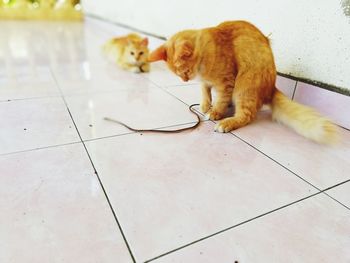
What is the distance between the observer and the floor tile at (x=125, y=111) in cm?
93

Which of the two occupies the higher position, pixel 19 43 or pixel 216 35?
pixel 216 35

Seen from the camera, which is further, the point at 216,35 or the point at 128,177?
the point at 216,35

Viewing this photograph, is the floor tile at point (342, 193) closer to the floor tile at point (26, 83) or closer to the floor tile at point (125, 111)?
the floor tile at point (125, 111)

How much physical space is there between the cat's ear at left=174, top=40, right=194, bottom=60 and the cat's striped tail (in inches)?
14.6

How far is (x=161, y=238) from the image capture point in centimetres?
50

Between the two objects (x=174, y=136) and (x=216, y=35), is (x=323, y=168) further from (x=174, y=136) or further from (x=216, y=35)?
(x=216, y=35)

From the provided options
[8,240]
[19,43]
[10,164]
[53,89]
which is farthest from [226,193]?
[19,43]

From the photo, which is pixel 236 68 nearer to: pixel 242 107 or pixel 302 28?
pixel 242 107

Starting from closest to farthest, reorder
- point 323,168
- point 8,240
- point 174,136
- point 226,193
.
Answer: point 8,240 < point 226,193 < point 323,168 < point 174,136

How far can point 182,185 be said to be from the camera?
2.12 feet

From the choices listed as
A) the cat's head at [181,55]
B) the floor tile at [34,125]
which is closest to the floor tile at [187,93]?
the cat's head at [181,55]

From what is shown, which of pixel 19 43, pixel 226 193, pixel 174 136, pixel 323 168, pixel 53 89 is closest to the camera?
pixel 226 193

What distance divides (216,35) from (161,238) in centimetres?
74

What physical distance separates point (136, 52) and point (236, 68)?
0.87m
